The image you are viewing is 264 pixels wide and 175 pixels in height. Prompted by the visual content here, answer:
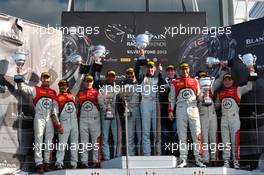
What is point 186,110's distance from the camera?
9.44 m

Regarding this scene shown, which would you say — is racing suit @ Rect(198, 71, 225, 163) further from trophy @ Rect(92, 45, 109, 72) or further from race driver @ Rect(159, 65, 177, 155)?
trophy @ Rect(92, 45, 109, 72)

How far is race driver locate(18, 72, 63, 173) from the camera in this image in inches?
371

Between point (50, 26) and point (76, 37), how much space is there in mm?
517

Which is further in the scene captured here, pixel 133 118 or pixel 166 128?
pixel 166 128

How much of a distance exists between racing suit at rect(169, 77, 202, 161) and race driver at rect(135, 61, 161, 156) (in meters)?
0.27

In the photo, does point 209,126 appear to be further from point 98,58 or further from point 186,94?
point 98,58

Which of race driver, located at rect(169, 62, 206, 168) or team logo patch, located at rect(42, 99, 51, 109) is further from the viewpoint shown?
team logo patch, located at rect(42, 99, 51, 109)

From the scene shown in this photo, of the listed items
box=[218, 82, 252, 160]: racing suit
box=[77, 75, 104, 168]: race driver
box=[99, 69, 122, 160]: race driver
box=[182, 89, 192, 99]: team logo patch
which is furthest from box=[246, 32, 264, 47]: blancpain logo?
box=[77, 75, 104, 168]: race driver

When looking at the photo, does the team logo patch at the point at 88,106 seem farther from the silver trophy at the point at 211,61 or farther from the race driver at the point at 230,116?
the silver trophy at the point at 211,61

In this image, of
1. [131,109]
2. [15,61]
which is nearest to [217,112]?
[131,109]

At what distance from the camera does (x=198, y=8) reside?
1208 centimetres

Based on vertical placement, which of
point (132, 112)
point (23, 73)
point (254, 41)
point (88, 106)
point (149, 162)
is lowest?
point (149, 162)

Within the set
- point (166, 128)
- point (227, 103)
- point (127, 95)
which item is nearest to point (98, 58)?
point (127, 95)

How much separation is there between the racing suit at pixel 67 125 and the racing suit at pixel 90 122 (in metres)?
0.13
